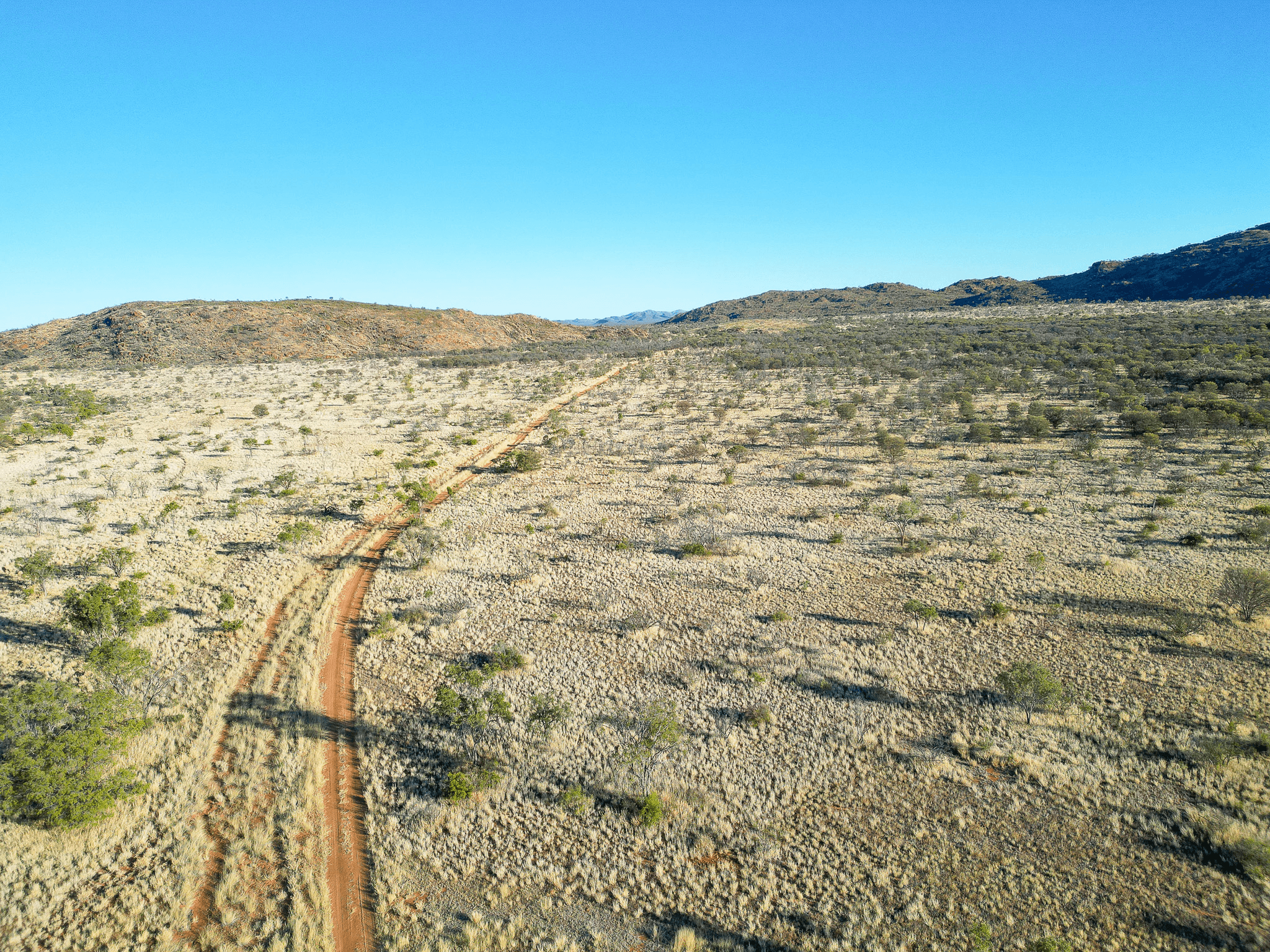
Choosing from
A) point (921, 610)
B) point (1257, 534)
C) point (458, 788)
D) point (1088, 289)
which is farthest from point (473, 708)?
point (1088, 289)

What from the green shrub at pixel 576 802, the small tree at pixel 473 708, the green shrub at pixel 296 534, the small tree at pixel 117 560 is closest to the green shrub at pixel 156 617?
the small tree at pixel 117 560

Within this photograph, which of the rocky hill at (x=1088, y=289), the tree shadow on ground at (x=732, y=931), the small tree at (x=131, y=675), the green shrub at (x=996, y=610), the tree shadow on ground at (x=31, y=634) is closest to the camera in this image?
the tree shadow on ground at (x=732, y=931)

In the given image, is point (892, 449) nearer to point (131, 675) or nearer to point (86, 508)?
point (131, 675)

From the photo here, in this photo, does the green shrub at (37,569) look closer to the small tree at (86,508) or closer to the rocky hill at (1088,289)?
the small tree at (86,508)

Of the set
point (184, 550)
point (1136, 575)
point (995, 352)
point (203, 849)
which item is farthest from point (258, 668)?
point (995, 352)

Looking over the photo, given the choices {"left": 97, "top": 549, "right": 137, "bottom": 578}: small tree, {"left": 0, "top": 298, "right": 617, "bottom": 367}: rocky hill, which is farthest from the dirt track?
{"left": 0, "top": 298, "right": 617, "bottom": 367}: rocky hill

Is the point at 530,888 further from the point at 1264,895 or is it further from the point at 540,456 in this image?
the point at 540,456
